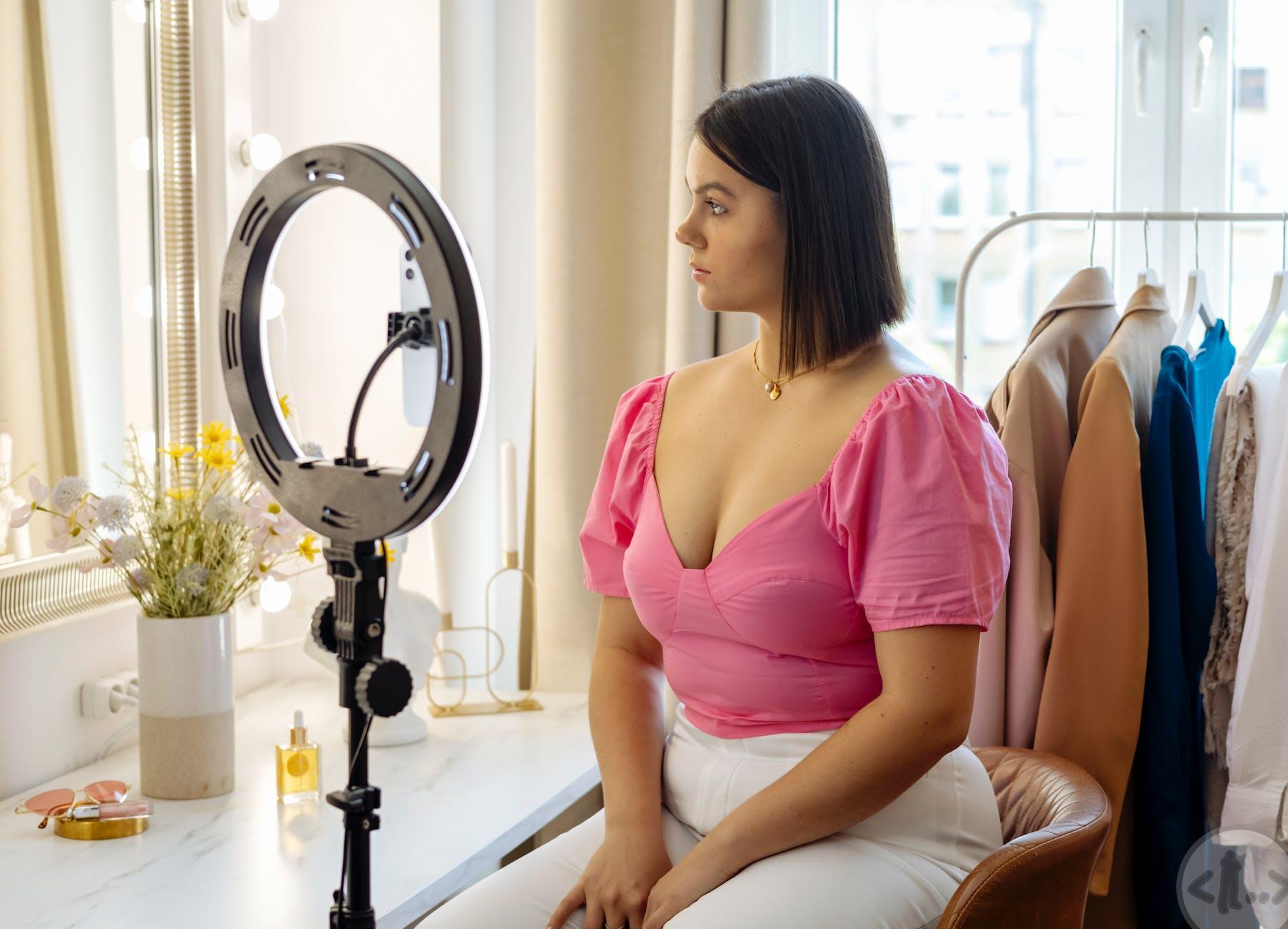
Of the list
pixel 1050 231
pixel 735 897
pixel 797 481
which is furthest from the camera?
pixel 1050 231

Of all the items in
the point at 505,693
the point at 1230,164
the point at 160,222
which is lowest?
the point at 505,693

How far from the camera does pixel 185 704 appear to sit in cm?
141

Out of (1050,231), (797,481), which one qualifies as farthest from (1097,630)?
(1050,231)

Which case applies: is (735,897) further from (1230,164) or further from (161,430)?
(1230,164)

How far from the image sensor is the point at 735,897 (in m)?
1.02

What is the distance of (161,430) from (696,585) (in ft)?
3.19

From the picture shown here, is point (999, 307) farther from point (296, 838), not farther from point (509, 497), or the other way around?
point (296, 838)

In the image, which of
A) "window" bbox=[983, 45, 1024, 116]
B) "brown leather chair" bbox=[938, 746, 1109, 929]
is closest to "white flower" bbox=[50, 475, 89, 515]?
"brown leather chair" bbox=[938, 746, 1109, 929]

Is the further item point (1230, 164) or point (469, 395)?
point (1230, 164)

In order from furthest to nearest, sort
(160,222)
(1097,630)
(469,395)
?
(160,222)
(1097,630)
(469,395)

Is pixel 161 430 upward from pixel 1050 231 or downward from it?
downward

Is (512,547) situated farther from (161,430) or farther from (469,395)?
(469,395)

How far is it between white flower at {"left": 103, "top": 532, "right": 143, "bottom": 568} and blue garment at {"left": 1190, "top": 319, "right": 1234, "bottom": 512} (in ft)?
4.45

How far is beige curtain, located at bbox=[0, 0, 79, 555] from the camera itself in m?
1.44
